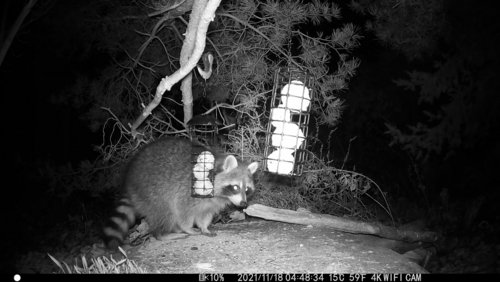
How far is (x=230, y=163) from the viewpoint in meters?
5.60

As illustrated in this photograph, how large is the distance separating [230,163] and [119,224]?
1582 millimetres

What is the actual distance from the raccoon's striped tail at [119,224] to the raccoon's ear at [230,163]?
4.66 feet

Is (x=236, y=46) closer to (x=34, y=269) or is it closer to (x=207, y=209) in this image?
(x=207, y=209)

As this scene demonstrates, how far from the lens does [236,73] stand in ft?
21.6

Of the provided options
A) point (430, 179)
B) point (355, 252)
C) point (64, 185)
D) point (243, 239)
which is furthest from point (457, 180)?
point (64, 185)

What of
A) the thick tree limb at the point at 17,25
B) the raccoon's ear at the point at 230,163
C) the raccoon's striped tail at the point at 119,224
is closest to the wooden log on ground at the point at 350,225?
the raccoon's ear at the point at 230,163

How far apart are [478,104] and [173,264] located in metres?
3.68

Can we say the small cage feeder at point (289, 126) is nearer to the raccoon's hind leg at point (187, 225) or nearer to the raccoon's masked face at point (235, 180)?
the raccoon's masked face at point (235, 180)

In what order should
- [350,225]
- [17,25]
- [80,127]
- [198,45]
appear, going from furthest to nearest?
[80,127]
[17,25]
[350,225]
[198,45]

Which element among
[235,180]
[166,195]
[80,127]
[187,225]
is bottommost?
[187,225]

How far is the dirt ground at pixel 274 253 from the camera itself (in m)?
4.46

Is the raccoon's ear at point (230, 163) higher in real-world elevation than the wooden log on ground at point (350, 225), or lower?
higher

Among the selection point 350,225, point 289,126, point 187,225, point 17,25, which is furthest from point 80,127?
point 350,225

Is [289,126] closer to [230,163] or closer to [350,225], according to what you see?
[230,163]
